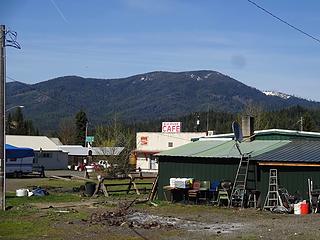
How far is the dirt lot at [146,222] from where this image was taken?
682 inches

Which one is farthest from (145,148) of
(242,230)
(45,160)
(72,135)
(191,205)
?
(242,230)

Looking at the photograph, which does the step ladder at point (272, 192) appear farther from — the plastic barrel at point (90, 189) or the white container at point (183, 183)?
the plastic barrel at point (90, 189)

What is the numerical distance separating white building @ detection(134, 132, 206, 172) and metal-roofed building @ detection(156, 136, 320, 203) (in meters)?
47.4

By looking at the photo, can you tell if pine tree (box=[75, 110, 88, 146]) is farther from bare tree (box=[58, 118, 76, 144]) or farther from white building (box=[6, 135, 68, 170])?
white building (box=[6, 135, 68, 170])

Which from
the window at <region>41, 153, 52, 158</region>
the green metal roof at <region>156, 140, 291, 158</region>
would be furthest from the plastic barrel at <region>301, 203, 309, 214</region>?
the window at <region>41, 153, 52, 158</region>

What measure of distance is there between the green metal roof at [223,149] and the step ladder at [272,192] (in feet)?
4.12

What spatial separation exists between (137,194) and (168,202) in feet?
16.7

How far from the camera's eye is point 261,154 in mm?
25875

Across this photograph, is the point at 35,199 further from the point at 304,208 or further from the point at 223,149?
the point at 304,208

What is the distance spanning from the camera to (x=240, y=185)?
1023 inches

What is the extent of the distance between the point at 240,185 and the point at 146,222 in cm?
723

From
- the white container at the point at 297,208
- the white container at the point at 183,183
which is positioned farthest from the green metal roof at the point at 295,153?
the white container at the point at 183,183

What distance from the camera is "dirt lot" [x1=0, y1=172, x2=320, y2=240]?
682 inches

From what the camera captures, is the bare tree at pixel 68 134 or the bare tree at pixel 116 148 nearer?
the bare tree at pixel 116 148
